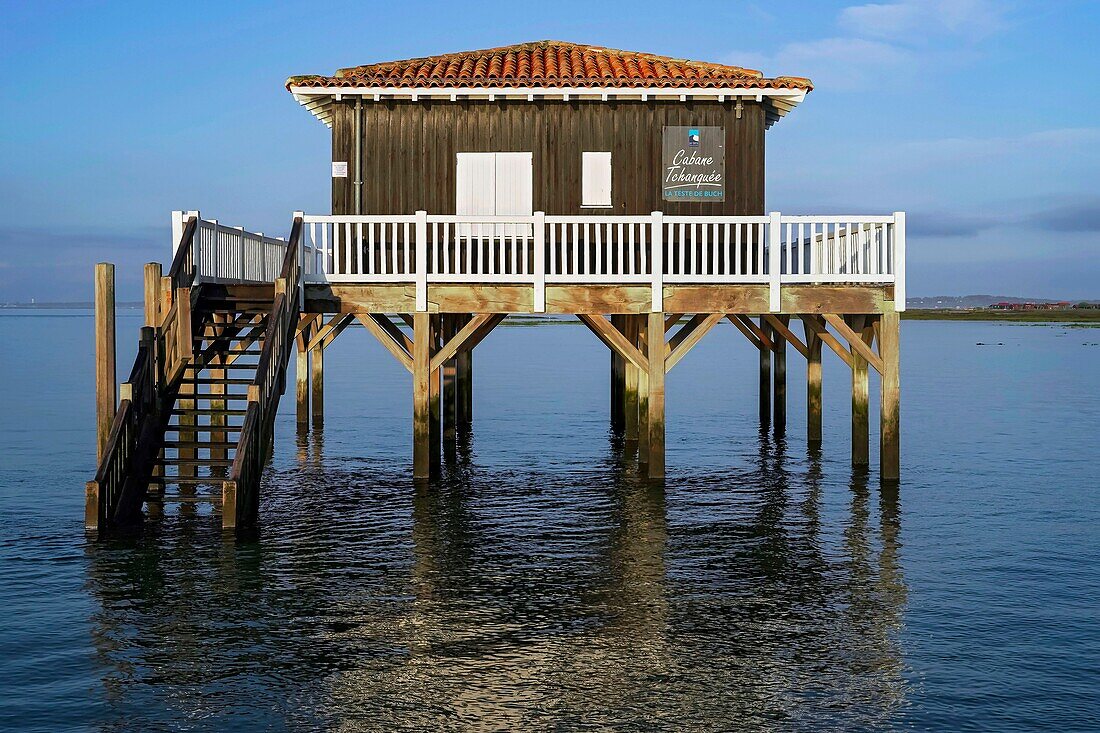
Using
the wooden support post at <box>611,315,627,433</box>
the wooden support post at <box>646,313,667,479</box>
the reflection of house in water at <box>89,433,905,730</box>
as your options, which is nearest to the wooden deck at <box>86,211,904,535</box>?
the wooden support post at <box>646,313,667,479</box>

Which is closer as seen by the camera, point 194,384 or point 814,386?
point 194,384

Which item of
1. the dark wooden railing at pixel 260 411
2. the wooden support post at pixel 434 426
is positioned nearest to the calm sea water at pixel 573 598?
the dark wooden railing at pixel 260 411

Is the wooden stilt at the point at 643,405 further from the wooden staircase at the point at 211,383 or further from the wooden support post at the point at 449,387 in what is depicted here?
the wooden staircase at the point at 211,383

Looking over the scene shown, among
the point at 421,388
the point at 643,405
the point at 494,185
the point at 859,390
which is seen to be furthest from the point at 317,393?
the point at 859,390

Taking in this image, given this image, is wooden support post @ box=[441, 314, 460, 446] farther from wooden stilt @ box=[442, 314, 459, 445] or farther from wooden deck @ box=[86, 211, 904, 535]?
Answer: wooden deck @ box=[86, 211, 904, 535]

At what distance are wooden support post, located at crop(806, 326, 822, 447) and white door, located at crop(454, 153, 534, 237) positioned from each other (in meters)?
6.51

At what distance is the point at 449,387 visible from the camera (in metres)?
26.2

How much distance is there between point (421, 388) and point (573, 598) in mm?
6859

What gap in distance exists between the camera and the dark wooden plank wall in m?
20.6

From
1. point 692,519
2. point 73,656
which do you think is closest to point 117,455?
point 73,656

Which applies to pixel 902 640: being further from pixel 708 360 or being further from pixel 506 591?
pixel 708 360

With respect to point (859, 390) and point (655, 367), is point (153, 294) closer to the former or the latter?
point (655, 367)

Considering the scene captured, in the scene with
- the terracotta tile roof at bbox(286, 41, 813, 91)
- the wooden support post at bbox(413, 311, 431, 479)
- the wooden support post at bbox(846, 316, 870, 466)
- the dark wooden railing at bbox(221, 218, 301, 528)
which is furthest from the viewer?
the terracotta tile roof at bbox(286, 41, 813, 91)

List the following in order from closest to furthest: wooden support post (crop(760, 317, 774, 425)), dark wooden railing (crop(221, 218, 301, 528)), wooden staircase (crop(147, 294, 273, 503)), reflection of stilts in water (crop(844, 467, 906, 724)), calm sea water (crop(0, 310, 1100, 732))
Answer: calm sea water (crop(0, 310, 1100, 732)) → reflection of stilts in water (crop(844, 467, 906, 724)) → dark wooden railing (crop(221, 218, 301, 528)) → wooden staircase (crop(147, 294, 273, 503)) → wooden support post (crop(760, 317, 774, 425))
